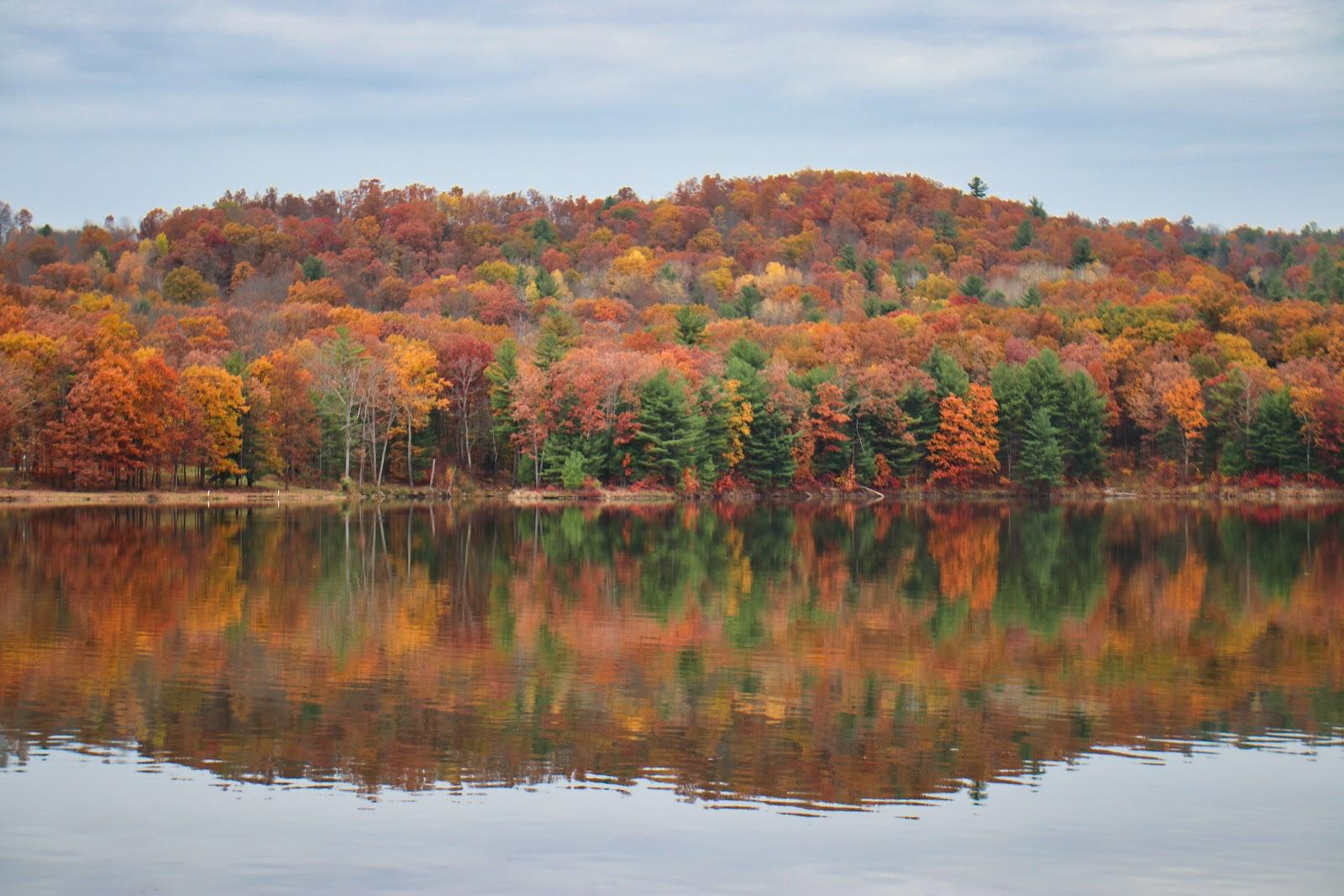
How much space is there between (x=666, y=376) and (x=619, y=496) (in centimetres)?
745

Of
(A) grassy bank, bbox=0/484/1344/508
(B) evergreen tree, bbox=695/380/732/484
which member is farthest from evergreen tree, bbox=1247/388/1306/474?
(B) evergreen tree, bbox=695/380/732/484

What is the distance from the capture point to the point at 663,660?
21.7 m

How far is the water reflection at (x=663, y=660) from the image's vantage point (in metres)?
15.4

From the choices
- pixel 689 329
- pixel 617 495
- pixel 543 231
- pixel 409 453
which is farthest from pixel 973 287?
pixel 409 453

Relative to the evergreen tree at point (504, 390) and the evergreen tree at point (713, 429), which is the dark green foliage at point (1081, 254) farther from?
the evergreen tree at point (504, 390)

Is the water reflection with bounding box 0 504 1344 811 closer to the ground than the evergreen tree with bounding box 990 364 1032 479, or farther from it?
closer to the ground

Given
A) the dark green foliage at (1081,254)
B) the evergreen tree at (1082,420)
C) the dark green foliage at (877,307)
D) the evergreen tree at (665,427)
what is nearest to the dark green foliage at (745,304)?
the dark green foliage at (877,307)

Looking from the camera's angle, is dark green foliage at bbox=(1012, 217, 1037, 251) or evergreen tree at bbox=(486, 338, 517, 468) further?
dark green foliage at bbox=(1012, 217, 1037, 251)

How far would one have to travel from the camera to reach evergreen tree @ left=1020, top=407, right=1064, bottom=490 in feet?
284

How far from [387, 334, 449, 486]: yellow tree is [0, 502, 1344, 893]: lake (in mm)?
44190

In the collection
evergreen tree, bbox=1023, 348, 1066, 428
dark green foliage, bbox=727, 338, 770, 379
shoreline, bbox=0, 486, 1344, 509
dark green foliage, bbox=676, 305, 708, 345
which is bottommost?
shoreline, bbox=0, 486, 1344, 509

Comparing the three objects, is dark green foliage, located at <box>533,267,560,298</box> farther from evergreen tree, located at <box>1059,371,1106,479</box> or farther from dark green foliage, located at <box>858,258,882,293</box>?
Answer: evergreen tree, located at <box>1059,371,1106,479</box>

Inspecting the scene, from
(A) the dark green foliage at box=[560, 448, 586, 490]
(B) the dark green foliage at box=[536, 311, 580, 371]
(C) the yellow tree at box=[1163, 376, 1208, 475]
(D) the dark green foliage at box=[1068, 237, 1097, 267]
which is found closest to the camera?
(A) the dark green foliage at box=[560, 448, 586, 490]

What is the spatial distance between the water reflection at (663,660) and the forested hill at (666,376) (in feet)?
99.2
